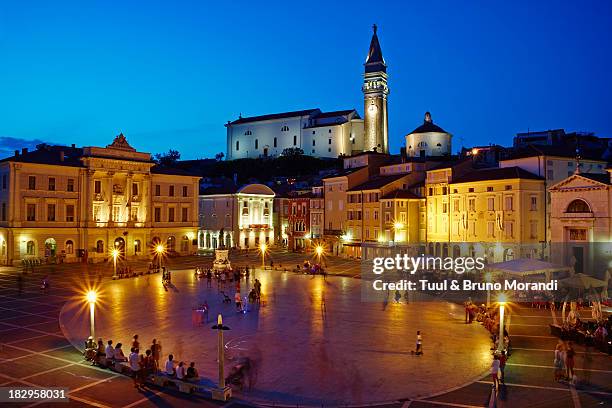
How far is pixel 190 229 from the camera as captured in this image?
74688mm

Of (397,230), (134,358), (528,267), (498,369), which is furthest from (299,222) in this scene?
(498,369)

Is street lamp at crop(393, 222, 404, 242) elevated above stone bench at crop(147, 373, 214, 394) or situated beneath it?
elevated above

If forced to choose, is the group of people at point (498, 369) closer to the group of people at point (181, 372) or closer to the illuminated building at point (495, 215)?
the group of people at point (181, 372)

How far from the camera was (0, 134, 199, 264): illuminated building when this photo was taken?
58.2m

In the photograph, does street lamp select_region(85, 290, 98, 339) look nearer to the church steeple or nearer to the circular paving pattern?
the circular paving pattern

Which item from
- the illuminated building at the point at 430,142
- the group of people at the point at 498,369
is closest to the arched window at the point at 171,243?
the illuminated building at the point at 430,142

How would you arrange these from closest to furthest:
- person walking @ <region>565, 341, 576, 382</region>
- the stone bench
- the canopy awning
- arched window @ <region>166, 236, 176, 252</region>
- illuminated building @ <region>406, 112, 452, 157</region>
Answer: the stone bench → person walking @ <region>565, 341, 576, 382</region> → the canopy awning → arched window @ <region>166, 236, 176, 252</region> → illuminated building @ <region>406, 112, 452, 157</region>

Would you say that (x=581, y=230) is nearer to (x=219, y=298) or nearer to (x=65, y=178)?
(x=219, y=298)

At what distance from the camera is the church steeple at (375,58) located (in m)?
123

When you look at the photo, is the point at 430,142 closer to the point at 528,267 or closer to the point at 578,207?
the point at 578,207

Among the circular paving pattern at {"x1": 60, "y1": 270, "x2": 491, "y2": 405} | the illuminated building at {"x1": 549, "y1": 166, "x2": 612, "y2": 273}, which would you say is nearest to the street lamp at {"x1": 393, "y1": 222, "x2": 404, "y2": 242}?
the illuminated building at {"x1": 549, "y1": 166, "x2": 612, "y2": 273}

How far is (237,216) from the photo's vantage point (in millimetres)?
86125

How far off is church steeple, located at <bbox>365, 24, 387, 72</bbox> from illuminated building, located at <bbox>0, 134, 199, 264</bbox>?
63.3m

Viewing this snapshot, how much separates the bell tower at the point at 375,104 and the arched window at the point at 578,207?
261 feet
